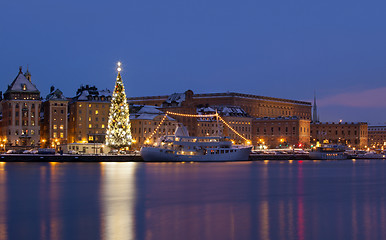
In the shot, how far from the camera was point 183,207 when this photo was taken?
40.2 m

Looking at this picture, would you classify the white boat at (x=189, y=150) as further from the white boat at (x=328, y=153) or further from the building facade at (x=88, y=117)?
the white boat at (x=328, y=153)

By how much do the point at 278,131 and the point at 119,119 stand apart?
92.2 m

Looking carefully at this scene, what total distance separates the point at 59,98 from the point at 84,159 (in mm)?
27904

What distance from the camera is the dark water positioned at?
30859mm

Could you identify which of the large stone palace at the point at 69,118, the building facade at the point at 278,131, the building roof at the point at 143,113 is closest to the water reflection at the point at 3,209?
the large stone palace at the point at 69,118

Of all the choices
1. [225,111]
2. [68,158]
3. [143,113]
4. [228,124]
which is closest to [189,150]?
[68,158]

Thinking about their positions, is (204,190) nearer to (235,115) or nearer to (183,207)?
(183,207)

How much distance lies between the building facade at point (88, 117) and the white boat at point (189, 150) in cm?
2323

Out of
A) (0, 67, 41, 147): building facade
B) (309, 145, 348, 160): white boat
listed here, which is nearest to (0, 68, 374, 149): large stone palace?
(0, 67, 41, 147): building facade

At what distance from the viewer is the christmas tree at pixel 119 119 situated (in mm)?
96688

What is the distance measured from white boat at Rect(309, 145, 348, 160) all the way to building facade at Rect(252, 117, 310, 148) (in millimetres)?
39071

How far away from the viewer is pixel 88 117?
129000 mm

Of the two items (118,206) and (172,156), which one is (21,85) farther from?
(118,206)

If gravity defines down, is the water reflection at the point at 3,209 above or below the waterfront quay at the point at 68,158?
below
